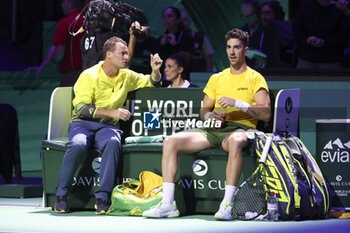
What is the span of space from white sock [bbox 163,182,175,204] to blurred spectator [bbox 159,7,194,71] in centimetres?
300

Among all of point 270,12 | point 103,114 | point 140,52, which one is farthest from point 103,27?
point 270,12

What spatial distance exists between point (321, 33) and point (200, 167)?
10.6 feet

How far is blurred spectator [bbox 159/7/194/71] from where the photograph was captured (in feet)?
30.3

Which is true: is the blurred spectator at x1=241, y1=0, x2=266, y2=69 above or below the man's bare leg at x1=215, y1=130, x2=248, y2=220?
above

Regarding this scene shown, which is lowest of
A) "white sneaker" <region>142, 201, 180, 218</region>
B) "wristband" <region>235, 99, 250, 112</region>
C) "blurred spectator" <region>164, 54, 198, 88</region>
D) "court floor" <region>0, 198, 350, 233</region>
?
"court floor" <region>0, 198, 350, 233</region>

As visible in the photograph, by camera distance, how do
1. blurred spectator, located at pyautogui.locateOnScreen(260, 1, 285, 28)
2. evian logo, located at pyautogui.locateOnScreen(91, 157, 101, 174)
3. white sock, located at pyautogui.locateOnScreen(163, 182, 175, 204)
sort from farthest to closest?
blurred spectator, located at pyautogui.locateOnScreen(260, 1, 285, 28), evian logo, located at pyautogui.locateOnScreen(91, 157, 101, 174), white sock, located at pyautogui.locateOnScreen(163, 182, 175, 204)

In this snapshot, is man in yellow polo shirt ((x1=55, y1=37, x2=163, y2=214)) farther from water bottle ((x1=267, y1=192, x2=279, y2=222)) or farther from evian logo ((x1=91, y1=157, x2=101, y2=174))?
water bottle ((x1=267, y1=192, x2=279, y2=222))

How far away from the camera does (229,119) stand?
6.66 metres

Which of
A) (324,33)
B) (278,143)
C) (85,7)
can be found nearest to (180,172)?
(278,143)

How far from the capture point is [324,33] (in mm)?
9148

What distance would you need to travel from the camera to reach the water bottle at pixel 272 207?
6.11 meters

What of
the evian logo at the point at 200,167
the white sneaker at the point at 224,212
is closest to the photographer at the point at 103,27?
the evian logo at the point at 200,167

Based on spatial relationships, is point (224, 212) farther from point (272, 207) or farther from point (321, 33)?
point (321, 33)

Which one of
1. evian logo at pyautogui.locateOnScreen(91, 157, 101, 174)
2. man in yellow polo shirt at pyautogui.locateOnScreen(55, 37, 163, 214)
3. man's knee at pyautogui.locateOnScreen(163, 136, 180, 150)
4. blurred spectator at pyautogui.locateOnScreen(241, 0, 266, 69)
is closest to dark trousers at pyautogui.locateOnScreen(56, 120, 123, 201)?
man in yellow polo shirt at pyautogui.locateOnScreen(55, 37, 163, 214)
